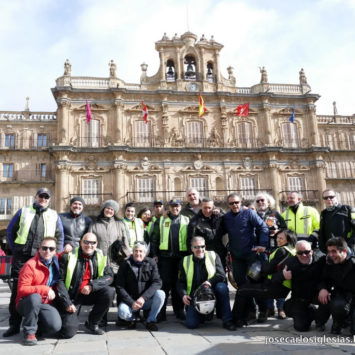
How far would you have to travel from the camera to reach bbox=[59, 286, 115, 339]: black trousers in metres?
5.04

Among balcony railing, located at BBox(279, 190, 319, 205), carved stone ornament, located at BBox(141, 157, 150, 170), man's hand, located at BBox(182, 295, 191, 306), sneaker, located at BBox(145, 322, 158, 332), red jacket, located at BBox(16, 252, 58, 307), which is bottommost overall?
sneaker, located at BBox(145, 322, 158, 332)

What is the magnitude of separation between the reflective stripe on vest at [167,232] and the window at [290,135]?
2219 centimetres

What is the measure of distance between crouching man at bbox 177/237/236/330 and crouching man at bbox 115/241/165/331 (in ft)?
1.42

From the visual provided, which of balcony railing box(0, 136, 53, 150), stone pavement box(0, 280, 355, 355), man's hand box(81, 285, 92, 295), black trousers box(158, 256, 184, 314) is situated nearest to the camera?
stone pavement box(0, 280, 355, 355)

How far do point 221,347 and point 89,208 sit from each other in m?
20.4

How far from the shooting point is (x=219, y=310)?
5.67 metres

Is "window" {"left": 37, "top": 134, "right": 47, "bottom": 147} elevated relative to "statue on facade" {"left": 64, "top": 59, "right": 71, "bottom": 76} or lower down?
lower down

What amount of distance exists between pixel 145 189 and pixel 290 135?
12236 millimetres

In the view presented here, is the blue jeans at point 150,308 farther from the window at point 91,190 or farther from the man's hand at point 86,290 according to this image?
the window at point 91,190

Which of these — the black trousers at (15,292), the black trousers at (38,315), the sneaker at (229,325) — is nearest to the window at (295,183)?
the sneaker at (229,325)

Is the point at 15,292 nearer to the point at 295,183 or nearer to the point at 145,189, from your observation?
the point at 145,189

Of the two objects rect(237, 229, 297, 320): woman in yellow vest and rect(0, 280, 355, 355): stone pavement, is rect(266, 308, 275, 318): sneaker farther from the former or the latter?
rect(237, 229, 297, 320): woman in yellow vest

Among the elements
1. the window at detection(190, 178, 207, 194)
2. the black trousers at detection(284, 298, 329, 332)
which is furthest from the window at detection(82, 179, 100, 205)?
the black trousers at detection(284, 298, 329, 332)

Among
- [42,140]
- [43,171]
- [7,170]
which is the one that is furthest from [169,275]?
[42,140]
